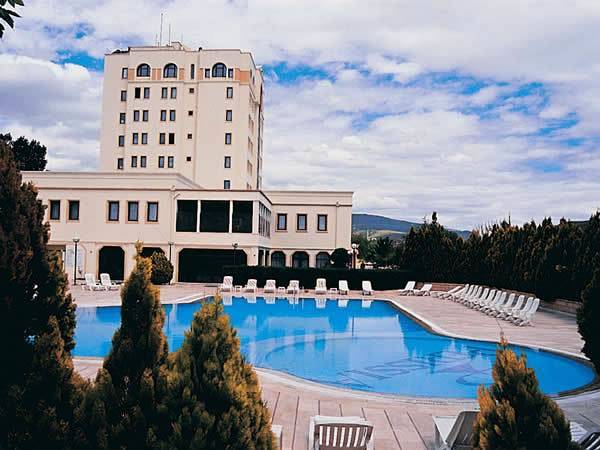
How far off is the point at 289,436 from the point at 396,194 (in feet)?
160

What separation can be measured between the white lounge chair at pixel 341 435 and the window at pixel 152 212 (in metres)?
29.8

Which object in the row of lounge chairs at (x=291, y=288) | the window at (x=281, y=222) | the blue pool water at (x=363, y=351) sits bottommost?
the blue pool water at (x=363, y=351)

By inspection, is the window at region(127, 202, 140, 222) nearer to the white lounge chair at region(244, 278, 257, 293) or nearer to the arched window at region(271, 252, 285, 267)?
the white lounge chair at region(244, 278, 257, 293)

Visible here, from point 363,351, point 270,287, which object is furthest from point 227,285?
point 363,351

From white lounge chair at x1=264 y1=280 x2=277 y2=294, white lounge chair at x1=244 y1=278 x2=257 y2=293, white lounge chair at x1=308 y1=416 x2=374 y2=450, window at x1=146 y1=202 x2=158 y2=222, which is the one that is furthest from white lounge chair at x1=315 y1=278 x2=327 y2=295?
white lounge chair at x1=308 y1=416 x2=374 y2=450

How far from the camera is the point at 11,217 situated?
4.20m

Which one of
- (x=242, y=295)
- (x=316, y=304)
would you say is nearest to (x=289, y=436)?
(x=316, y=304)

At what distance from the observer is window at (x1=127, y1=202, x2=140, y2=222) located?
33.9 metres

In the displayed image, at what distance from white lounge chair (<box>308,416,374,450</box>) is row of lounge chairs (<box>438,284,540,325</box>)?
44.2 feet

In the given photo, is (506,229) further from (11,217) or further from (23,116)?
(23,116)

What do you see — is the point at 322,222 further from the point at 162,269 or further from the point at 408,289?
the point at 162,269

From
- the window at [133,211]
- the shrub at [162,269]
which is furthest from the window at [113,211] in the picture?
the shrub at [162,269]

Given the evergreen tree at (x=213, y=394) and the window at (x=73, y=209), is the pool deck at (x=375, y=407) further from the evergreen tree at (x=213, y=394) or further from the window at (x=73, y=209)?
the window at (x=73, y=209)

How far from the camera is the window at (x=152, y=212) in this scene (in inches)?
1331
